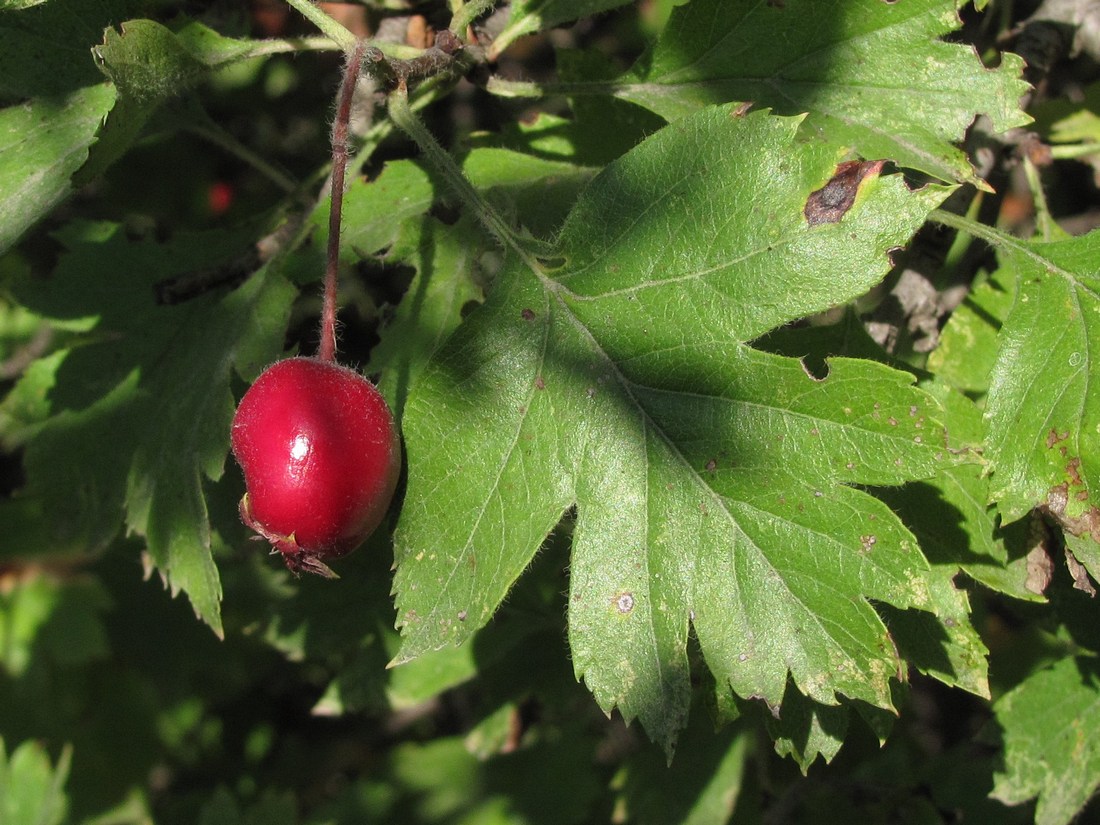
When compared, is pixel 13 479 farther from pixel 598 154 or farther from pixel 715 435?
pixel 715 435

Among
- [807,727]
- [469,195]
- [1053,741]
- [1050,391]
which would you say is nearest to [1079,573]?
[1050,391]

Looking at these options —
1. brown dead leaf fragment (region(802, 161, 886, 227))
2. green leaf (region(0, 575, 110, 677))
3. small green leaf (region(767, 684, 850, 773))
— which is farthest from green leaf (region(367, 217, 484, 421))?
green leaf (region(0, 575, 110, 677))

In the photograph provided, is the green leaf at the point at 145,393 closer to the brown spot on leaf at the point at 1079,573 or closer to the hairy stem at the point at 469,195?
the hairy stem at the point at 469,195

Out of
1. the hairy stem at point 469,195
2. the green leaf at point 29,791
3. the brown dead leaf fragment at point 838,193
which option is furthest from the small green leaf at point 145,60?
the green leaf at point 29,791

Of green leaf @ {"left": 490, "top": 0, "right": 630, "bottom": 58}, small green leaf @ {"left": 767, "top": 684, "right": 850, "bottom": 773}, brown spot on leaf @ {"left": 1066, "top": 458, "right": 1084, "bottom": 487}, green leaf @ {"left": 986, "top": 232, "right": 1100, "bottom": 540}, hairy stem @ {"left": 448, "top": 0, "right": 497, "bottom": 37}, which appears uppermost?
hairy stem @ {"left": 448, "top": 0, "right": 497, "bottom": 37}

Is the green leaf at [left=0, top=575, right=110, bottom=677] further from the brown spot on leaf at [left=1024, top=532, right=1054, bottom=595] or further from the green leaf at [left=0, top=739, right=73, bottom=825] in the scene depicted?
the brown spot on leaf at [left=1024, top=532, right=1054, bottom=595]

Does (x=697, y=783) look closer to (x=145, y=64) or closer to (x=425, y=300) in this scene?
(x=425, y=300)
